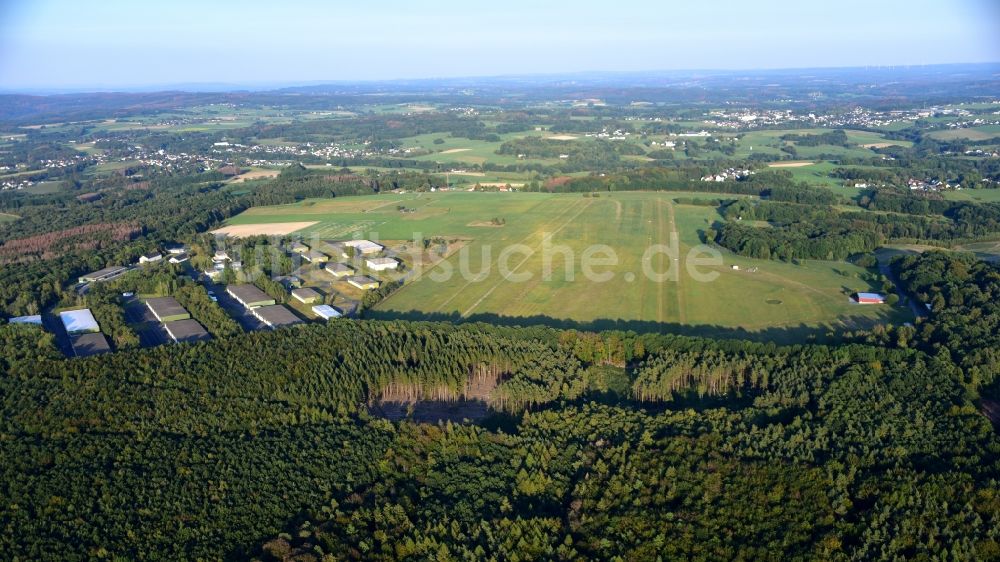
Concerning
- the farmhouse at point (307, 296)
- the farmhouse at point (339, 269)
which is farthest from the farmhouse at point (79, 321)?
the farmhouse at point (339, 269)

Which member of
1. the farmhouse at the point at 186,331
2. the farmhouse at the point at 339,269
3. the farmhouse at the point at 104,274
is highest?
the farmhouse at the point at 339,269

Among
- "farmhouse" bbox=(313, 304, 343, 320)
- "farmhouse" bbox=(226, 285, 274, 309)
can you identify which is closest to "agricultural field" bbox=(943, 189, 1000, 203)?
"farmhouse" bbox=(313, 304, 343, 320)

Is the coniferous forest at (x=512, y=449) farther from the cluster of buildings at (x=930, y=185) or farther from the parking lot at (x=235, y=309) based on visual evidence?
the cluster of buildings at (x=930, y=185)

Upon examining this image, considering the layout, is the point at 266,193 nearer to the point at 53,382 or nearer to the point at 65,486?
the point at 53,382

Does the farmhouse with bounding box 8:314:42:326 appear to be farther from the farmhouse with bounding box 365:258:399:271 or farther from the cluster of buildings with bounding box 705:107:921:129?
the cluster of buildings with bounding box 705:107:921:129

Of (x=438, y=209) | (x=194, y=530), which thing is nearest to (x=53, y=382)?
(x=194, y=530)

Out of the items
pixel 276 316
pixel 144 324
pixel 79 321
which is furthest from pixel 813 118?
pixel 79 321

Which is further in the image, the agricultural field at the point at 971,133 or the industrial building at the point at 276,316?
the agricultural field at the point at 971,133
